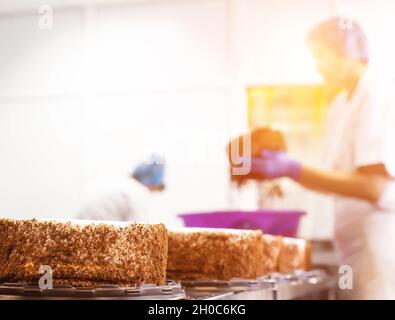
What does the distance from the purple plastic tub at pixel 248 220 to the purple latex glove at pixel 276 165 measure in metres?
0.12

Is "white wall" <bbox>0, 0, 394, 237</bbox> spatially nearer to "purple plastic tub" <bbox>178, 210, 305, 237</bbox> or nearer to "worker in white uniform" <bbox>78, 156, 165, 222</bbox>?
"worker in white uniform" <bbox>78, 156, 165, 222</bbox>

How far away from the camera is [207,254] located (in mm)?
1543

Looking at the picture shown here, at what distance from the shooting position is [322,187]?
7.41ft

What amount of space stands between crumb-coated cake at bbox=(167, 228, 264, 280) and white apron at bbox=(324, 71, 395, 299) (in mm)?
789

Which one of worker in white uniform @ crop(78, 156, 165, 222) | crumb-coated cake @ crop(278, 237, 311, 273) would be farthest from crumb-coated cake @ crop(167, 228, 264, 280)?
worker in white uniform @ crop(78, 156, 165, 222)

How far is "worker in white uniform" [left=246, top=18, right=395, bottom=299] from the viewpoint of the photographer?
2.23 metres

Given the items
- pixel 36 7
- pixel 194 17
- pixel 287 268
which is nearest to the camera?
pixel 287 268

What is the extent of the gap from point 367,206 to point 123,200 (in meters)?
0.86

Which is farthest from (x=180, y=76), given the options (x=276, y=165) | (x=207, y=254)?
(x=207, y=254)

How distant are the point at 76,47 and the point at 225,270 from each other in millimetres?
1987

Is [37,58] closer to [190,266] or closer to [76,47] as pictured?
[76,47]

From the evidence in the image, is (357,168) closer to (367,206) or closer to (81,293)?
(367,206)

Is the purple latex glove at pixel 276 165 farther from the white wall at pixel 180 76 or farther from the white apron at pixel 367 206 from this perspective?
the white wall at pixel 180 76

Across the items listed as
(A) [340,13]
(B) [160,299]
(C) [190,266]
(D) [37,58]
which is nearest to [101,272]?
(B) [160,299]
